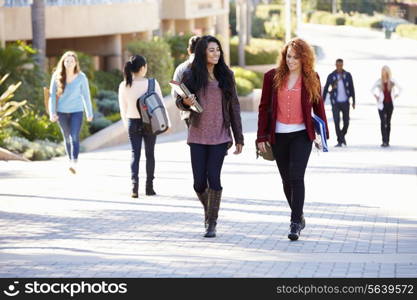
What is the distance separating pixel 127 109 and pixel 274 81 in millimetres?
3618

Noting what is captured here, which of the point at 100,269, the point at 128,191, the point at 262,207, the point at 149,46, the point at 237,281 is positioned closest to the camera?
the point at 237,281

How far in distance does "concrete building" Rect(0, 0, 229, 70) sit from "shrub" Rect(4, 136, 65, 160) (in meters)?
5.72

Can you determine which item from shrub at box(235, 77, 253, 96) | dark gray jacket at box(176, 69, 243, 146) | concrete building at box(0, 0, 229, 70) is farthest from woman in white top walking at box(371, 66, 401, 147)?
shrub at box(235, 77, 253, 96)

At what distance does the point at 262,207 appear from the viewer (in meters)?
13.3

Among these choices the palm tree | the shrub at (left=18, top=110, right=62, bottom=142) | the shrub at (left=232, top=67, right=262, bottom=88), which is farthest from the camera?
the shrub at (left=232, top=67, right=262, bottom=88)

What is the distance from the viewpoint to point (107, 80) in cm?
3253

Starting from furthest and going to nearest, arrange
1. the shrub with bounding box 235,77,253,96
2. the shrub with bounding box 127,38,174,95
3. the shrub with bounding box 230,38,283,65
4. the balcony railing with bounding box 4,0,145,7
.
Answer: the shrub with bounding box 230,38,283,65, the shrub with bounding box 235,77,253,96, the shrub with bounding box 127,38,174,95, the balcony railing with bounding box 4,0,145,7

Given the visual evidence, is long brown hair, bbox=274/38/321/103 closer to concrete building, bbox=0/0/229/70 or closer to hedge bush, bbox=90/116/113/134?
hedge bush, bbox=90/116/113/134

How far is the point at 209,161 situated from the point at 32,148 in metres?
9.81

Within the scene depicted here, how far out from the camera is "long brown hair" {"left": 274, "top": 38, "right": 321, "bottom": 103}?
35.3ft

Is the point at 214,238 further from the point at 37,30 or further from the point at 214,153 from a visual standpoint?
the point at 37,30

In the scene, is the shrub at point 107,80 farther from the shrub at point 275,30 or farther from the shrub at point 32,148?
the shrub at point 275,30

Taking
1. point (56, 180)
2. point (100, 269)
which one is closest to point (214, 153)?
point (100, 269)

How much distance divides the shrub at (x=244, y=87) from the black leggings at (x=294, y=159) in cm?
2779
